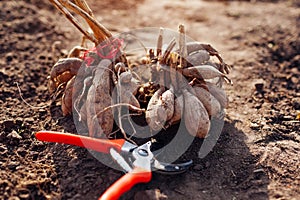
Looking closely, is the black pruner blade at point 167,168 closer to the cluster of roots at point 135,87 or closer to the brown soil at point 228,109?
the brown soil at point 228,109

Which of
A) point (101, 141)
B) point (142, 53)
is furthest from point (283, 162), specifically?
point (142, 53)

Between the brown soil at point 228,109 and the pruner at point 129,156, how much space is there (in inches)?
4.0

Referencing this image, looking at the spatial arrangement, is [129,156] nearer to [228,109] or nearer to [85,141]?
[85,141]

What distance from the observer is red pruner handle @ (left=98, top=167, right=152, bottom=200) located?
183cm

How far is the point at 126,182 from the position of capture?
1.91m

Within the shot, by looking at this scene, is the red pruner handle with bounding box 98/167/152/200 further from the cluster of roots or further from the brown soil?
the cluster of roots

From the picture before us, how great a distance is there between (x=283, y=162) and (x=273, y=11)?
2.30m

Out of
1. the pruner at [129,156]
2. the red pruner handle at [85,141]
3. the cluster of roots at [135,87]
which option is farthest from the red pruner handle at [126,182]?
the cluster of roots at [135,87]

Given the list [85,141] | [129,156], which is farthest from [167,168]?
[85,141]

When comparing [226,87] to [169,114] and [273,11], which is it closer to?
[169,114]

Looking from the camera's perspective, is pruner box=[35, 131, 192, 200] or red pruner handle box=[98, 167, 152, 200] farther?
pruner box=[35, 131, 192, 200]

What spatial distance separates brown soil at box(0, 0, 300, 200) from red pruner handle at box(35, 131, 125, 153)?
0.40 ft

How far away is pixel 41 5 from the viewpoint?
401cm

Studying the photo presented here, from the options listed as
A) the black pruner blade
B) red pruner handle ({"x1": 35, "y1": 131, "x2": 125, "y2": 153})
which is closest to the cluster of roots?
red pruner handle ({"x1": 35, "y1": 131, "x2": 125, "y2": 153})
